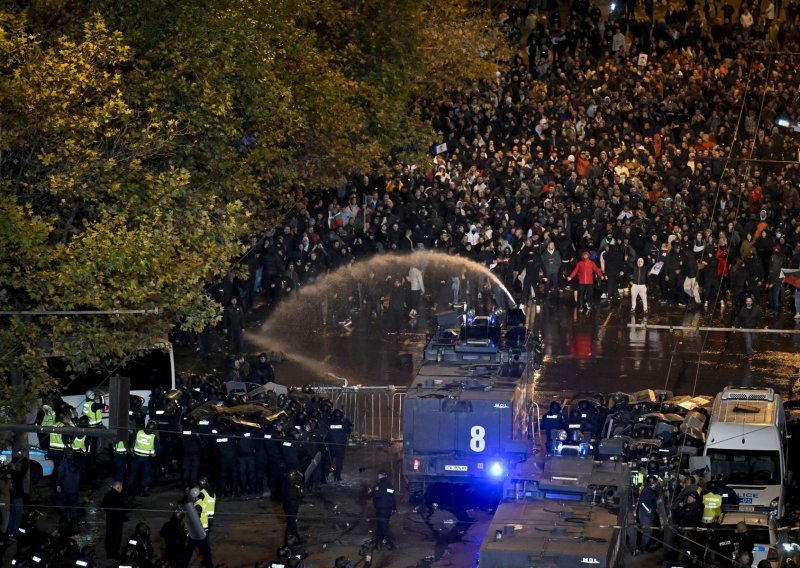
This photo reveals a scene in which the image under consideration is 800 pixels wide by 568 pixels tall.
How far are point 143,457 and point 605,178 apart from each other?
23051mm

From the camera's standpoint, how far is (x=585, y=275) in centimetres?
4109

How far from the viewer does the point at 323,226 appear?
1740 inches

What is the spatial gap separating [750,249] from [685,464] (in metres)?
17.8

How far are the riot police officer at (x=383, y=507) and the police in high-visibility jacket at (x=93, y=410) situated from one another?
18.4ft

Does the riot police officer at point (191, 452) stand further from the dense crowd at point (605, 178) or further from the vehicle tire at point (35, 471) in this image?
the dense crowd at point (605, 178)

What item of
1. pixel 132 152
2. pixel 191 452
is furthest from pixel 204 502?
pixel 132 152

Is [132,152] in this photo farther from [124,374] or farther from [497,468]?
[497,468]

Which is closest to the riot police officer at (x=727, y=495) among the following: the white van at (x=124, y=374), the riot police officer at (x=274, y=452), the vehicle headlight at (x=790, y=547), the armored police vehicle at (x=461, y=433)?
the vehicle headlight at (x=790, y=547)

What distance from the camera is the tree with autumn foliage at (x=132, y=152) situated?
2525 centimetres

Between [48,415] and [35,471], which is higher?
[48,415]

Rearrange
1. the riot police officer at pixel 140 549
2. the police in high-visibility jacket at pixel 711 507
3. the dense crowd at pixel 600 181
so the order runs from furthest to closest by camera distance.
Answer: the dense crowd at pixel 600 181
the police in high-visibility jacket at pixel 711 507
the riot police officer at pixel 140 549

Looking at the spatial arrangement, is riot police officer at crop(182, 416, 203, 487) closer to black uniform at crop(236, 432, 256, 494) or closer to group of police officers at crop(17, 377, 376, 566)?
group of police officers at crop(17, 377, 376, 566)

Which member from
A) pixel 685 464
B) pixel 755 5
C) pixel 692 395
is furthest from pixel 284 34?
pixel 755 5

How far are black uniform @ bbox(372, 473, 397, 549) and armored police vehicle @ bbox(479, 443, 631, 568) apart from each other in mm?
2085
